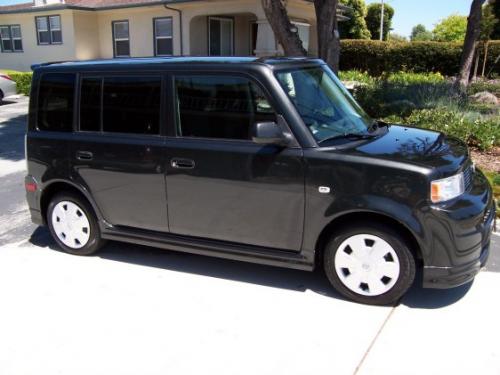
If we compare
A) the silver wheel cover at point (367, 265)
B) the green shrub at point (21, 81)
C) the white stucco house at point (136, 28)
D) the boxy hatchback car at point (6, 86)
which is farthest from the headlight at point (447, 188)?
the green shrub at point (21, 81)

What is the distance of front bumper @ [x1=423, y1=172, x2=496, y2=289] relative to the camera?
3.48 m

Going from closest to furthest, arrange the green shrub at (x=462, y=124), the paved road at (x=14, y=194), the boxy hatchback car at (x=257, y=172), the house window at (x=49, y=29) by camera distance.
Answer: the boxy hatchback car at (x=257, y=172)
the paved road at (x=14, y=194)
the green shrub at (x=462, y=124)
the house window at (x=49, y=29)

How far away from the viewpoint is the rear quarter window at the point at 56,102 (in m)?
4.72

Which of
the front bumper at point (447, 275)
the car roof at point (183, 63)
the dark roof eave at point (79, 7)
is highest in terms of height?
the dark roof eave at point (79, 7)

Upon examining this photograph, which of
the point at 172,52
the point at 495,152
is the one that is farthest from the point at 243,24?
the point at 495,152

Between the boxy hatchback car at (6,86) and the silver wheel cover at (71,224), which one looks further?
the boxy hatchback car at (6,86)

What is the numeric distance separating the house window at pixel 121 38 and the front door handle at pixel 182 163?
19.7 meters

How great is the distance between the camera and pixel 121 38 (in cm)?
2253

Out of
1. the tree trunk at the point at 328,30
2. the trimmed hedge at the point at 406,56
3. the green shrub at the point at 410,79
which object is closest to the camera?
the tree trunk at the point at 328,30

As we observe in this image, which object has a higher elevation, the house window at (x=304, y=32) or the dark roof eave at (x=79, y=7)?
the dark roof eave at (x=79, y=7)

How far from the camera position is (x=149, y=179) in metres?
4.37

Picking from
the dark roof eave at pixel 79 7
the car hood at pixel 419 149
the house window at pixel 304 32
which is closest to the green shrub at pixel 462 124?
the car hood at pixel 419 149

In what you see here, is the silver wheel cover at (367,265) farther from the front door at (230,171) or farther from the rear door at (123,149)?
the rear door at (123,149)

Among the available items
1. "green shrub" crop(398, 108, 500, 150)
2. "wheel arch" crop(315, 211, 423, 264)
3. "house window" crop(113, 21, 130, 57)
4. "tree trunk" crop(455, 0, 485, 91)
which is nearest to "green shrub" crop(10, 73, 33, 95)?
"house window" crop(113, 21, 130, 57)
